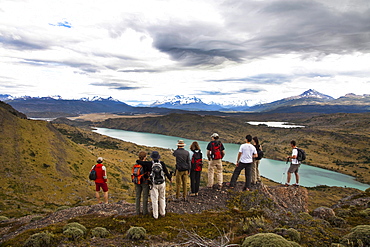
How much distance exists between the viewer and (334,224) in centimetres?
929

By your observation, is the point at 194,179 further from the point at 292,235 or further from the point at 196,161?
the point at 292,235

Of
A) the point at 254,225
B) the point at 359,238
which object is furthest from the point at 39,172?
the point at 359,238

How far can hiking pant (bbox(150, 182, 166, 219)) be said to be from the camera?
900 centimetres

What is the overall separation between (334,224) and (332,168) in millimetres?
103516

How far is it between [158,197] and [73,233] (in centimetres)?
340

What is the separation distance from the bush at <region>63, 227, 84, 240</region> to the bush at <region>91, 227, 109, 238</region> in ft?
1.38

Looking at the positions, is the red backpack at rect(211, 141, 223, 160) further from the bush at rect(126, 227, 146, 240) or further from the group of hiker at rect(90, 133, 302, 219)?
the bush at rect(126, 227, 146, 240)

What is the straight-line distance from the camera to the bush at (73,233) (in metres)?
7.80

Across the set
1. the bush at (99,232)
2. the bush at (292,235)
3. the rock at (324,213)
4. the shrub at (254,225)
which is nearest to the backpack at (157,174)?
the bush at (99,232)

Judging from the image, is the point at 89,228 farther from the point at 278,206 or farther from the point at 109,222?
the point at 278,206

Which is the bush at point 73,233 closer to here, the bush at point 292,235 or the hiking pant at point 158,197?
the hiking pant at point 158,197

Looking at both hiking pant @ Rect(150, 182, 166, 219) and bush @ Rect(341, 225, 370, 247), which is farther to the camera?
hiking pant @ Rect(150, 182, 166, 219)

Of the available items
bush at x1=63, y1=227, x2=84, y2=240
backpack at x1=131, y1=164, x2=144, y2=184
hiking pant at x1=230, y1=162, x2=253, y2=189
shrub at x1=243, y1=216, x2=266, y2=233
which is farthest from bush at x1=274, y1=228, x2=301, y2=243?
bush at x1=63, y1=227, x2=84, y2=240

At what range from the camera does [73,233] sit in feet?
25.9
